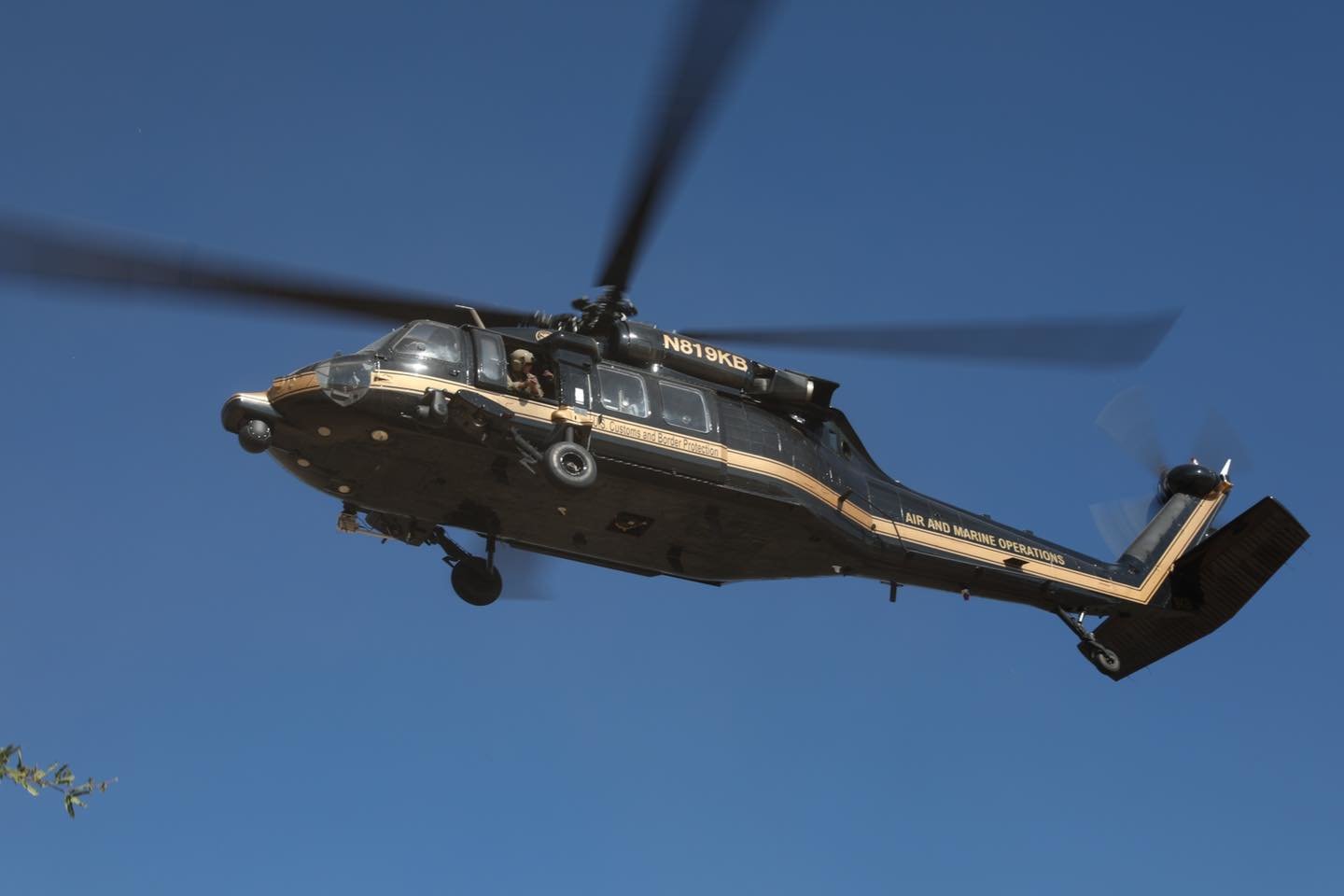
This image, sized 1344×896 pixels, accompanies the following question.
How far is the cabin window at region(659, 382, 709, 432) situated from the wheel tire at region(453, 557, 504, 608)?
3372 mm

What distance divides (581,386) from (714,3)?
6.44 metres

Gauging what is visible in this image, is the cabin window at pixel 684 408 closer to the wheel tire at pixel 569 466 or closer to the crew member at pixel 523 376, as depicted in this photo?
the wheel tire at pixel 569 466

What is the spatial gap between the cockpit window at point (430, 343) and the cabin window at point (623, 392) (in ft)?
6.21

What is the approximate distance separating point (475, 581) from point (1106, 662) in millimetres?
10789

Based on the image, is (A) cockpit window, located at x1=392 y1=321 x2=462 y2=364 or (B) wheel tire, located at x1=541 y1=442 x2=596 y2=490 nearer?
(B) wheel tire, located at x1=541 y1=442 x2=596 y2=490

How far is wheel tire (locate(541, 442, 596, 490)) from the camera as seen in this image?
676 inches

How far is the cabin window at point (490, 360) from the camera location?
17.8m

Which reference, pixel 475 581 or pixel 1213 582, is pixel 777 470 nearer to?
pixel 475 581

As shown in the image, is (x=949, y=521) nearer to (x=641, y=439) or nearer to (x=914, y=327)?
(x=914, y=327)

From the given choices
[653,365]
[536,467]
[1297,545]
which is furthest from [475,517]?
[1297,545]

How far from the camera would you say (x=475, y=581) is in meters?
19.6

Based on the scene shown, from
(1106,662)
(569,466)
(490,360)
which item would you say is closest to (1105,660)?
(1106,662)

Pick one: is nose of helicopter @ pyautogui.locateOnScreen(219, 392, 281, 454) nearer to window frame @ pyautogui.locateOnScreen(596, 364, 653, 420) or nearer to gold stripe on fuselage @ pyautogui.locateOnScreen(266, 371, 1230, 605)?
gold stripe on fuselage @ pyautogui.locateOnScreen(266, 371, 1230, 605)

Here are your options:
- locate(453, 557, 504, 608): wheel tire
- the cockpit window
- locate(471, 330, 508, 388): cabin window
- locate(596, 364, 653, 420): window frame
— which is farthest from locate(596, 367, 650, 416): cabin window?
locate(453, 557, 504, 608): wheel tire
